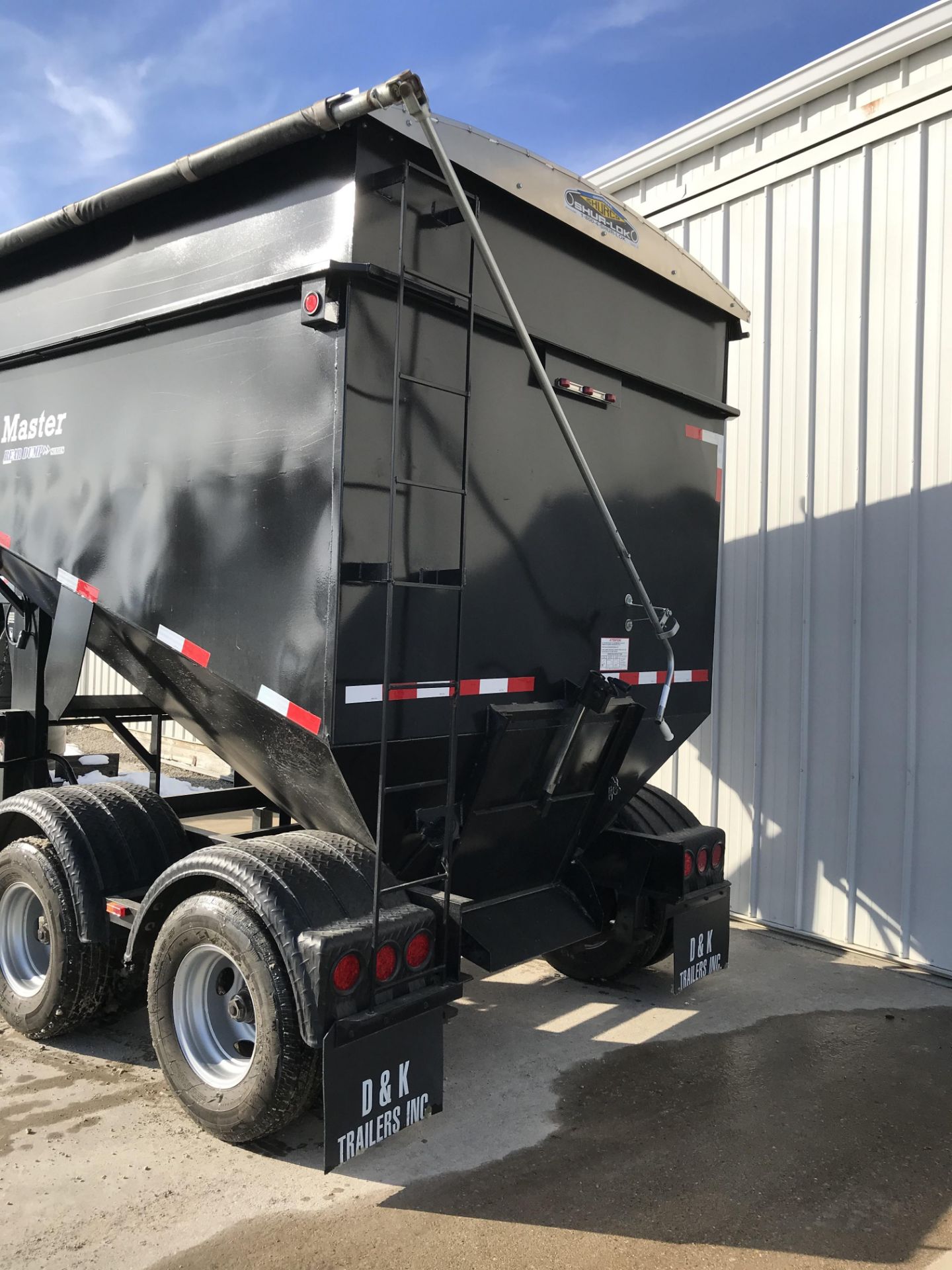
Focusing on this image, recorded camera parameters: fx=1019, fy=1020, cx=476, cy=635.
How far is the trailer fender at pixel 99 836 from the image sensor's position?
13.1ft

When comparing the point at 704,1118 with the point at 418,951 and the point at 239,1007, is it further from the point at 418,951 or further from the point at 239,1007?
the point at 239,1007

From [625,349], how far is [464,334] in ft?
3.26

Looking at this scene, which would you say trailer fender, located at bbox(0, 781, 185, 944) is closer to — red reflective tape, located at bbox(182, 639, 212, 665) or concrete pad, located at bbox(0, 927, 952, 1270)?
concrete pad, located at bbox(0, 927, 952, 1270)

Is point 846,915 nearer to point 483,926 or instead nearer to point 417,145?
point 483,926

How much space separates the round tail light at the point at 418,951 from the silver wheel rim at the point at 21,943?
6.28 feet

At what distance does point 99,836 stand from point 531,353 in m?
2.54

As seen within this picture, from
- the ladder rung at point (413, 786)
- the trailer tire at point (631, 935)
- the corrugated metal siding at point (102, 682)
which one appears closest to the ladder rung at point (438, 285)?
the ladder rung at point (413, 786)

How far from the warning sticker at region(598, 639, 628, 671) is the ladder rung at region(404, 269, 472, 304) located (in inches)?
60.7

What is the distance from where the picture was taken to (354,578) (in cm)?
332

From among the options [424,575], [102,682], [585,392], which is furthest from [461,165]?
[102,682]

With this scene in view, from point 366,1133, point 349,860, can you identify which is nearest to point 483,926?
point 349,860

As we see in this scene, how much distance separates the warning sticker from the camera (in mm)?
4348

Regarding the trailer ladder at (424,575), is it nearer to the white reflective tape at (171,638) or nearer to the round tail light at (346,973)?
the round tail light at (346,973)

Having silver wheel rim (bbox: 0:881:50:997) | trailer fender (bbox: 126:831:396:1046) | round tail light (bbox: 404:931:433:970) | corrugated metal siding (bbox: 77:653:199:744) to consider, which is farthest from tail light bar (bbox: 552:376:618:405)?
corrugated metal siding (bbox: 77:653:199:744)
